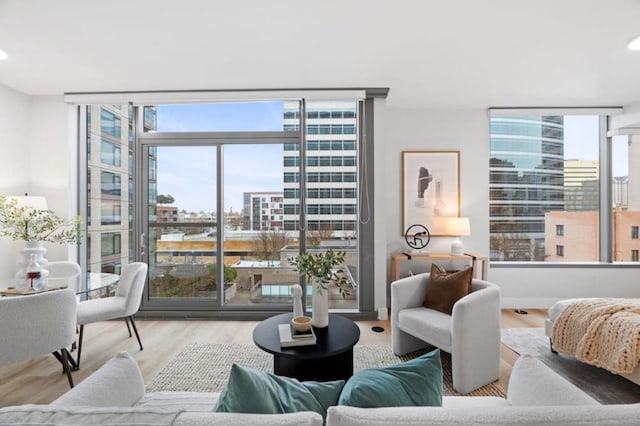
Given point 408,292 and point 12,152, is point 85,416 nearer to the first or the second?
point 408,292

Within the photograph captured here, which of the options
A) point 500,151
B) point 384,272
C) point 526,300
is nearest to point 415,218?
point 384,272

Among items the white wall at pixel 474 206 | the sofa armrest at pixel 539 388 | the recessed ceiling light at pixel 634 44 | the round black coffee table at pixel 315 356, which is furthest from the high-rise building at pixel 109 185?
the recessed ceiling light at pixel 634 44

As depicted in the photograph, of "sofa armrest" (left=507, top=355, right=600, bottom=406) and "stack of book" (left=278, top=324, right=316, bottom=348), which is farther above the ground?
"sofa armrest" (left=507, top=355, right=600, bottom=406)

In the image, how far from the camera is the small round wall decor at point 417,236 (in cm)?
395

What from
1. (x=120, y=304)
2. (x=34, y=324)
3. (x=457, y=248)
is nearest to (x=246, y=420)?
(x=34, y=324)

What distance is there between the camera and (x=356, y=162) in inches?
143

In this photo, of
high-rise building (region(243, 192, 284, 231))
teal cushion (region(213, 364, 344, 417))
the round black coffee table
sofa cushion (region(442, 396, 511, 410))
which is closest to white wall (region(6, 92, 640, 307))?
high-rise building (region(243, 192, 284, 231))

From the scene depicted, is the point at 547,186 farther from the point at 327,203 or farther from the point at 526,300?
the point at 327,203

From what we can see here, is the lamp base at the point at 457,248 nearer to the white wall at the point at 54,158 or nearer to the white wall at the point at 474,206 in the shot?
the white wall at the point at 474,206

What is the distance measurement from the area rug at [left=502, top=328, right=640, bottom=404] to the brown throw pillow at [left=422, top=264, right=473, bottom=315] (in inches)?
33.3

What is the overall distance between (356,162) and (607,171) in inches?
126

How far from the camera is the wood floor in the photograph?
224cm

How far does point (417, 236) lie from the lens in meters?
3.95

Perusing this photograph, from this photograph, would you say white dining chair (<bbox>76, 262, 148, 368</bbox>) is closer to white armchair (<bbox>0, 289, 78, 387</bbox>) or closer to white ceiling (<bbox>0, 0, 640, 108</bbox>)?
white armchair (<bbox>0, 289, 78, 387</bbox>)
